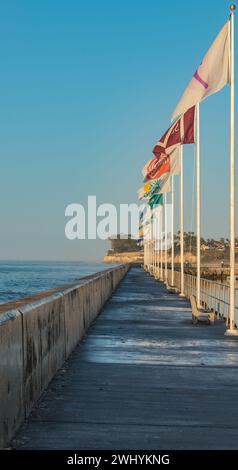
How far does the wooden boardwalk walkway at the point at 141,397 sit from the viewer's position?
686 cm

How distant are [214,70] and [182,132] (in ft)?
26.6

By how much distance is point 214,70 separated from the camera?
17.9 m

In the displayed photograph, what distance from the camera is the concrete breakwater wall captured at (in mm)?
6598

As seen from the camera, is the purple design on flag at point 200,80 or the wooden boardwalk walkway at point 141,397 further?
the purple design on flag at point 200,80

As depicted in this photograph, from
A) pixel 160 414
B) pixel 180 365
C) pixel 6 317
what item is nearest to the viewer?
pixel 6 317

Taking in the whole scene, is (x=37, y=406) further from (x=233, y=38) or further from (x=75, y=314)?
(x=233, y=38)

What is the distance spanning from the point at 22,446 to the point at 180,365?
18.5ft

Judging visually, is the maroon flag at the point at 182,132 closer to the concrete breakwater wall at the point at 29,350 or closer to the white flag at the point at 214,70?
the white flag at the point at 214,70

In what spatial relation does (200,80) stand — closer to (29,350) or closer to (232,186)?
(232,186)

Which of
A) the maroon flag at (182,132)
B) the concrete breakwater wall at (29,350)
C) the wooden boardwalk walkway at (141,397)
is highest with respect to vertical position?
the maroon flag at (182,132)

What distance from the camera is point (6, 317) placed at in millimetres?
6867

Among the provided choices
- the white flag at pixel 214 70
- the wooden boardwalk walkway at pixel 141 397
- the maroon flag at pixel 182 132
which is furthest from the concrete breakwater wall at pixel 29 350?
the maroon flag at pixel 182 132

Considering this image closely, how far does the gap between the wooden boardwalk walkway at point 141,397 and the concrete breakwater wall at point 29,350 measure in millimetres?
214

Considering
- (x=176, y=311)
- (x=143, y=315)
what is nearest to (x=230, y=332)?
(x=143, y=315)
